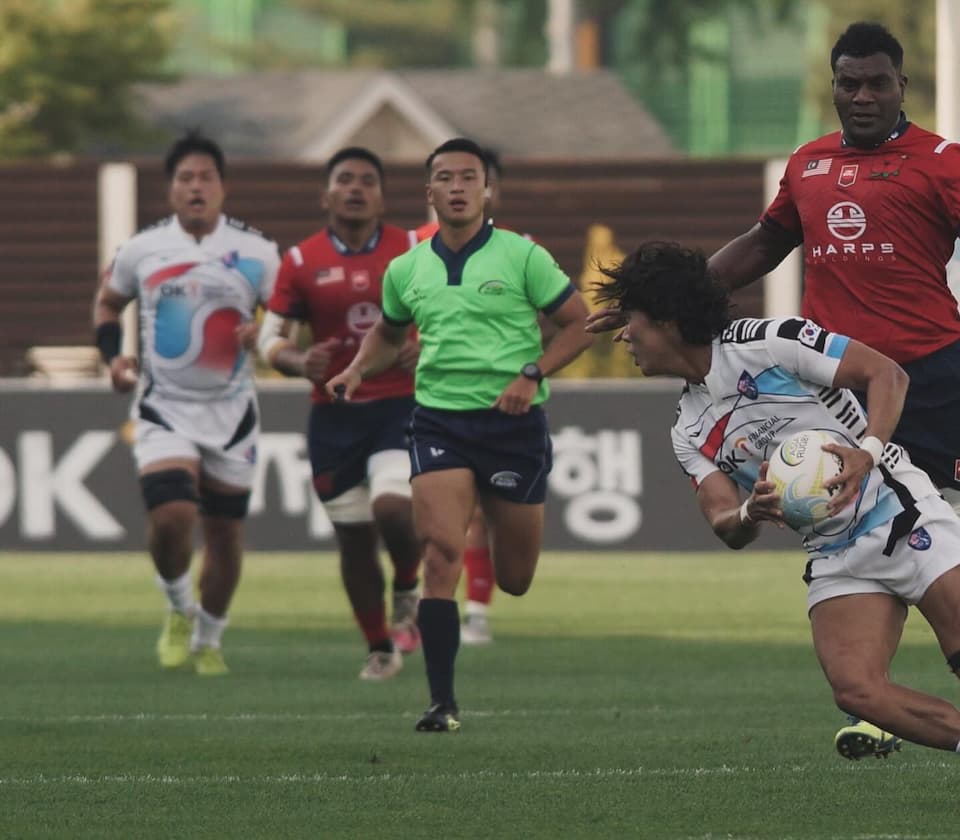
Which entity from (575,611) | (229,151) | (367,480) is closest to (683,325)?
(367,480)

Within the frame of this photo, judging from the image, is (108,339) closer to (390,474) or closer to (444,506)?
(390,474)

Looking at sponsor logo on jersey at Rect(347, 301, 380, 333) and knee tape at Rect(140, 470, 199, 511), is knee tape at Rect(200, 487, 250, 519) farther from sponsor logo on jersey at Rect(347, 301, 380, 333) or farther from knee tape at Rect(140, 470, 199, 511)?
sponsor logo on jersey at Rect(347, 301, 380, 333)

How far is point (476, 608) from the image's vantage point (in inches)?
567

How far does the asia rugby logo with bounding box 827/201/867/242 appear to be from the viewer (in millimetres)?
8633

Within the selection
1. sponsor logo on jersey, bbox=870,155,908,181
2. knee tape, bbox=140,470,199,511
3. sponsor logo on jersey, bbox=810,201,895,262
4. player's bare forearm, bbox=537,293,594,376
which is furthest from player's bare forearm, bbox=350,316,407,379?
sponsor logo on jersey, bbox=870,155,908,181

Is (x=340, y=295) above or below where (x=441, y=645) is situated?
above

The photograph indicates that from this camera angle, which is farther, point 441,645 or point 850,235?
point 441,645

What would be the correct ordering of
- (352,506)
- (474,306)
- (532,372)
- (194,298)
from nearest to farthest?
(532,372) → (474,306) → (352,506) → (194,298)

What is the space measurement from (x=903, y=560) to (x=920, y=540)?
8cm

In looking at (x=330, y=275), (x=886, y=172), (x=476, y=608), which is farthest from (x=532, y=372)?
(x=476, y=608)

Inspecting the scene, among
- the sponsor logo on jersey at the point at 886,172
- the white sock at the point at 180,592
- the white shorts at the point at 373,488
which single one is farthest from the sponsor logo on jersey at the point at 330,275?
the sponsor logo on jersey at the point at 886,172

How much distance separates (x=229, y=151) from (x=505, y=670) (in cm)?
3702

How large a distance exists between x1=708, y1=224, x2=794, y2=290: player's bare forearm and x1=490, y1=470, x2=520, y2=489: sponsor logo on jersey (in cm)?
167

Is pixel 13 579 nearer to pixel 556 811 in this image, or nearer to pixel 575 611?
pixel 575 611
